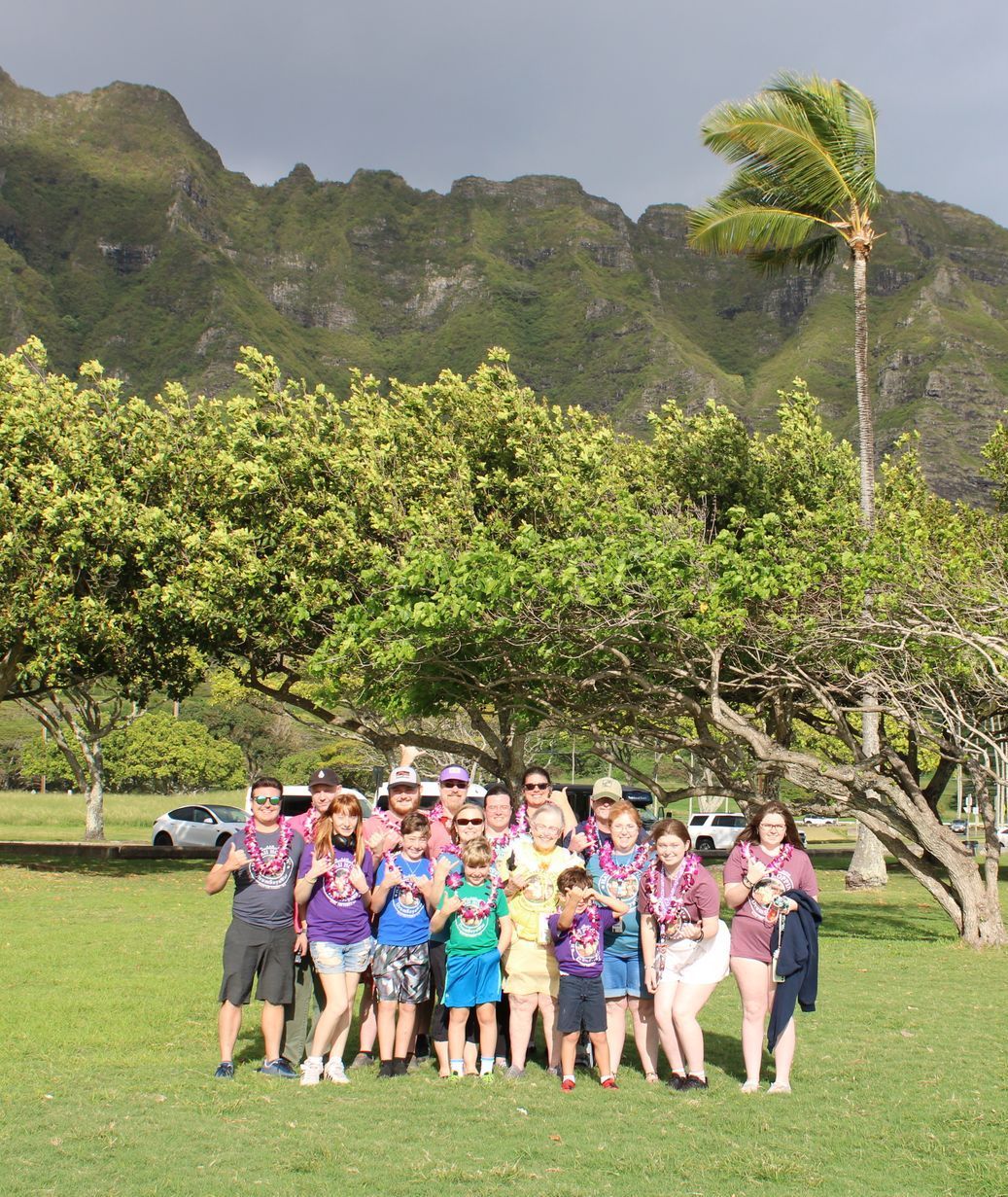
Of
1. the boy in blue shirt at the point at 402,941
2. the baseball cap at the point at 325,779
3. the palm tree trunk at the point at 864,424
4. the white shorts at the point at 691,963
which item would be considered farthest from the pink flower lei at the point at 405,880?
the palm tree trunk at the point at 864,424

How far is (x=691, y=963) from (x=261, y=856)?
2669 millimetres

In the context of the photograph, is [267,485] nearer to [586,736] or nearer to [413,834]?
[586,736]

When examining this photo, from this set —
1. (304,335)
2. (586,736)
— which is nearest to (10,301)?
(304,335)

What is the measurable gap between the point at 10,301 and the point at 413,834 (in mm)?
143872

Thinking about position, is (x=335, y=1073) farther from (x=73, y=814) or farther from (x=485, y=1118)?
(x=73, y=814)

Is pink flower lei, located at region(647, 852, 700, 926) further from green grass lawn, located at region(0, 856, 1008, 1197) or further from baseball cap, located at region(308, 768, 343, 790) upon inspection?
baseball cap, located at region(308, 768, 343, 790)

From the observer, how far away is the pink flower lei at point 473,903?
282 inches

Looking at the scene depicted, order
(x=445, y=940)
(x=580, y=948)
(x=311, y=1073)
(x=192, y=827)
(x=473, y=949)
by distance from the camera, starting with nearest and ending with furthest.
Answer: (x=311, y=1073)
(x=580, y=948)
(x=473, y=949)
(x=445, y=940)
(x=192, y=827)

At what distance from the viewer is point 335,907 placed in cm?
714

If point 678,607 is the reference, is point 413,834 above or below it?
below

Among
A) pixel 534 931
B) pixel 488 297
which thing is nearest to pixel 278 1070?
pixel 534 931

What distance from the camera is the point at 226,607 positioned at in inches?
810

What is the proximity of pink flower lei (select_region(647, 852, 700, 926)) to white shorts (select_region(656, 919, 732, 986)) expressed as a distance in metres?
0.16

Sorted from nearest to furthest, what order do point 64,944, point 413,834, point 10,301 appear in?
point 413,834
point 64,944
point 10,301
